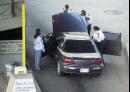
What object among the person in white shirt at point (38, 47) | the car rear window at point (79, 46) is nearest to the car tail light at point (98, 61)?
the car rear window at point (79, 46)

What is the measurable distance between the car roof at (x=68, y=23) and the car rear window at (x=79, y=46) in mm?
2592

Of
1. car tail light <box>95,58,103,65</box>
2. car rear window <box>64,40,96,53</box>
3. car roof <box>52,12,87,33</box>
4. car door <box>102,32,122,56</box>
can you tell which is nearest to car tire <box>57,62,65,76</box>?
car rear window <box>64,40,96,53</box>

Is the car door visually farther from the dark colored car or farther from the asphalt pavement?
the asphalt pavement

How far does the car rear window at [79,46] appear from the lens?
1950 cm

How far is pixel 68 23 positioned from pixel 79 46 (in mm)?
3129

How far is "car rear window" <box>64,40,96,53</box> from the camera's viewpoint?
19500mm

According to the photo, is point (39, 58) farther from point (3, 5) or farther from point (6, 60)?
point (3, 5)

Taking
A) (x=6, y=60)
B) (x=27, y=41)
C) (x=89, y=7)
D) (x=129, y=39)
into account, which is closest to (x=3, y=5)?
(x=6, y=60)

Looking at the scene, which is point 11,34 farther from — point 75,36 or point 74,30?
point 74,30

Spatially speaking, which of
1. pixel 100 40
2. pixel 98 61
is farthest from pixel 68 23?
pixel 98 61

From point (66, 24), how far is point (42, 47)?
2936 mm

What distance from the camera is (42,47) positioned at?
65.9 ft

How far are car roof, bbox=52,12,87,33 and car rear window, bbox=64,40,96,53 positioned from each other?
102 inches

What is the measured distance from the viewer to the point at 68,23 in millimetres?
22516
